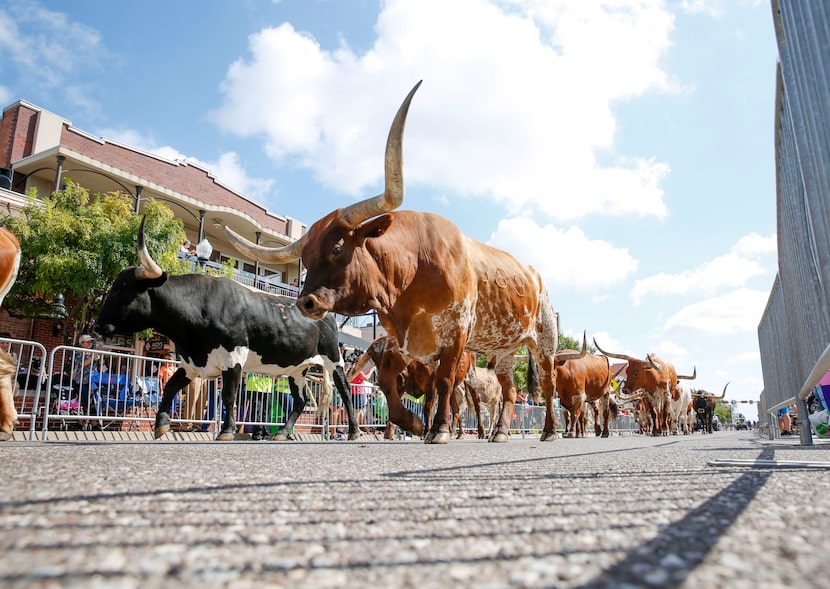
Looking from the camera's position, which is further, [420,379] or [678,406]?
[678,406]

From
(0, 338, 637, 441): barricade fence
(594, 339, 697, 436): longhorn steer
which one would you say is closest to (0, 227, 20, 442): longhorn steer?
(0, 338, 637, 441): barricade fence

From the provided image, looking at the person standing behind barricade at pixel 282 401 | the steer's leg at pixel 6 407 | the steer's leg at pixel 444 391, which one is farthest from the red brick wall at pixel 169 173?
the steer's leg at pixel 444 391

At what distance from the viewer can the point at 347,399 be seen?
33.0 ft

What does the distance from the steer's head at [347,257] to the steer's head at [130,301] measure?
2.51 meters

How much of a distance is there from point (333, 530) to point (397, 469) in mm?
1635

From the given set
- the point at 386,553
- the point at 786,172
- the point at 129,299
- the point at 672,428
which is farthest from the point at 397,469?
the point at 672,428

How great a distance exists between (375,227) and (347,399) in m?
4.94

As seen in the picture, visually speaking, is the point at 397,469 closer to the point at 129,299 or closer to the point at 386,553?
the point at 386,553

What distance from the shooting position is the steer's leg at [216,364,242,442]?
7.25m

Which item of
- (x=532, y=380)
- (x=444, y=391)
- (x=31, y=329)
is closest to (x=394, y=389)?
(x=444, y=391)

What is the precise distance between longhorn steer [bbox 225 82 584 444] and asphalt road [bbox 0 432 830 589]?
3.34 meters

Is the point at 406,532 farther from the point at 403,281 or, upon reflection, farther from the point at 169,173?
the point at 169,173

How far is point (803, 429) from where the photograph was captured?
22.9ft

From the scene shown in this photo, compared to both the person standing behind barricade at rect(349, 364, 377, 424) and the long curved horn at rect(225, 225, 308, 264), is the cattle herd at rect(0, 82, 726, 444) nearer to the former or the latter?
the long curved horn at rect(225, 225, 308, 264)
